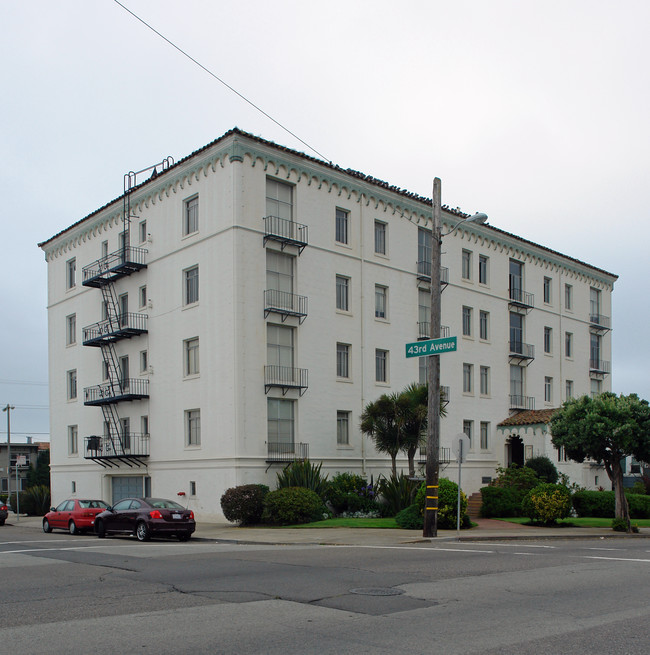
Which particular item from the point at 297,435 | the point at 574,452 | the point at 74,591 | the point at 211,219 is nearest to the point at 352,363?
the point at 297,435

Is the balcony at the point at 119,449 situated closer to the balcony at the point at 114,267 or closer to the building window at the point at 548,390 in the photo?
the balcony at the point at 114,267

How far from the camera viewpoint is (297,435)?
1283 inches

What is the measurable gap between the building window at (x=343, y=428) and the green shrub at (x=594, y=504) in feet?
35.6

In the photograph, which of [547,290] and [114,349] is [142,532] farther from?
[547,290]

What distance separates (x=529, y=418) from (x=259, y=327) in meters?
17.5

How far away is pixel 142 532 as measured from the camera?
23656mm

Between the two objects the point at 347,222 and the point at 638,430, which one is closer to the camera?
the point at 638,430

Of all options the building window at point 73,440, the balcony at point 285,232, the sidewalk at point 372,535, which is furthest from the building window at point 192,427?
the building window at point 73,440

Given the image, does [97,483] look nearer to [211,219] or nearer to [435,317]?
[211,219]

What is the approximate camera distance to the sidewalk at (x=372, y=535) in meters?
21.6

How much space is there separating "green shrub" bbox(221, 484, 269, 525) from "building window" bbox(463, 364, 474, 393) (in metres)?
15.9

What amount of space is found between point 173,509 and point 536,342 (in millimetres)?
28576

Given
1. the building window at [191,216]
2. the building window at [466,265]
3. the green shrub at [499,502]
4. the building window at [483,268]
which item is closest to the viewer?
the building window at [191,216]

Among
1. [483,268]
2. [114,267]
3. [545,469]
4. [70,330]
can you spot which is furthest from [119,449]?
[483,268]
